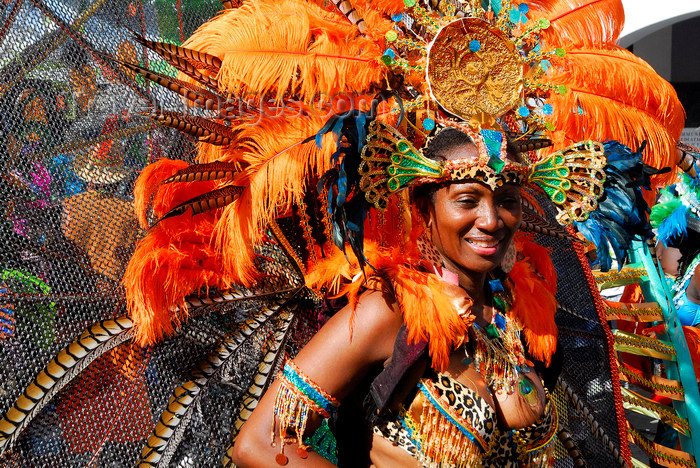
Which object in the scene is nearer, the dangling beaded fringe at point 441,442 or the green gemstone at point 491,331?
the dangling beaded fringe at point 441,442

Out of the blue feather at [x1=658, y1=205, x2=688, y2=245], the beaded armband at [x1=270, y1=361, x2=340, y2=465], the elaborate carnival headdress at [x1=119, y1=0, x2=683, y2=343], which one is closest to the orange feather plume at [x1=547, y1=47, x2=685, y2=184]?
the elaborate carnival headdress at [x1=119, y1=0, x2=683, y2=343]

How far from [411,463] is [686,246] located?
366cm

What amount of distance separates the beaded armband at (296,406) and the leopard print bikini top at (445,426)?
0.72 feet

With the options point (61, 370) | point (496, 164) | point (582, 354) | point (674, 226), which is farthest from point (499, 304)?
point (674, 226)

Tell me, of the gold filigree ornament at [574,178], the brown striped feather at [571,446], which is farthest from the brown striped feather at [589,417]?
the gold filigree ornament at [574,178]

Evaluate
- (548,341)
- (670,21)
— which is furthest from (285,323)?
(670,21)

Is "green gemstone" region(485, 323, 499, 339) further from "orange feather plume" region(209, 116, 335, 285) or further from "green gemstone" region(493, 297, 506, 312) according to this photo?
"orange feather plume" region(209, 116, 335, 285)

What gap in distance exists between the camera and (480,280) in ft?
6.45

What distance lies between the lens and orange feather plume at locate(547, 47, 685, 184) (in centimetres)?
219

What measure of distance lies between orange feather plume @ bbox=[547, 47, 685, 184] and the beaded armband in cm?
122

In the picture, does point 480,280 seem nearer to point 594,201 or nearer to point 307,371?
point 594,201

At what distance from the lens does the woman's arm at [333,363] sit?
1645 mm

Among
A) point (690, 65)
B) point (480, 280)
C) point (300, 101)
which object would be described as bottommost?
point (690, 65)

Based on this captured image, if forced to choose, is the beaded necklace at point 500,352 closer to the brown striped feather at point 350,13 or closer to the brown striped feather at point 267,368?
the brown striped feather at point 267,368
